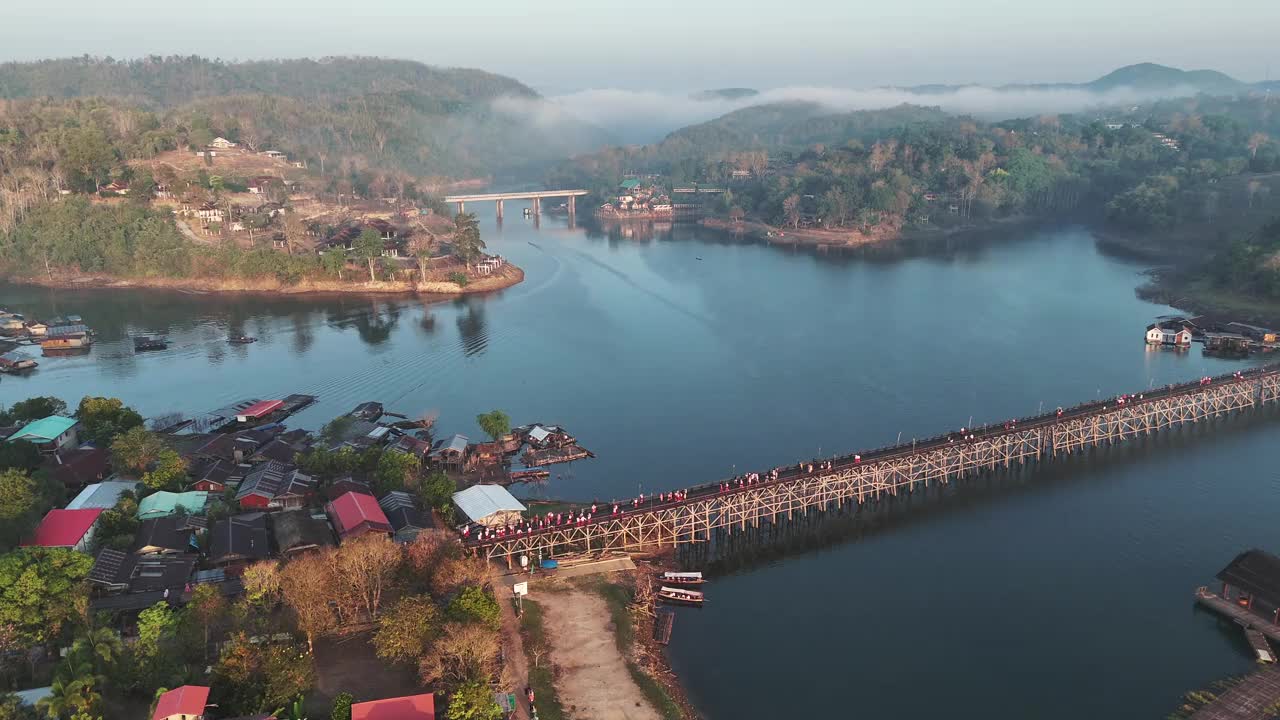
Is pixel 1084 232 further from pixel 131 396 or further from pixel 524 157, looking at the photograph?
pixel 524 157

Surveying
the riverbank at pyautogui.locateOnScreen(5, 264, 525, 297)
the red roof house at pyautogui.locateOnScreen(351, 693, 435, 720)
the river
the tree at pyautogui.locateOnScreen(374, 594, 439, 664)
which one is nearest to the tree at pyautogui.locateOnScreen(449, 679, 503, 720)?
the red roof house at pyautogui.locateOnScreen(351, 693, 435, 720)

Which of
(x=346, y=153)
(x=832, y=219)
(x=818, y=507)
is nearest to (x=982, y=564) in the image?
(x=818, y=507)

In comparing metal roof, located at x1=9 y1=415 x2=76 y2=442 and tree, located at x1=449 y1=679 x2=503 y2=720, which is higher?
metal roof, located at x1=9 y1=415 x2=76 y2=442

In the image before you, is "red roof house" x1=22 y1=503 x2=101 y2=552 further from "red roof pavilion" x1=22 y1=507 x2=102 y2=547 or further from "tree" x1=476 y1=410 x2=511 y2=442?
"tree" x1=476 y1=410 x2=511 y2=442

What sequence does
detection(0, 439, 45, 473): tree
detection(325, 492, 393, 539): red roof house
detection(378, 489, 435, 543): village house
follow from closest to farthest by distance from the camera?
1. detection(325, 492, 393, 539): red roof house
2. detection(378, 489, 435, 543): village house
3. detection(0, 439, 45, 473): tree

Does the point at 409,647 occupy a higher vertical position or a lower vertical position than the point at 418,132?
lower

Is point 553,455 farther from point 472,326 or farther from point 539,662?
point 472,326

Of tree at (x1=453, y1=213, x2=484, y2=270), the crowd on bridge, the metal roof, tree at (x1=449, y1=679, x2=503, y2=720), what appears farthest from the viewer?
tree at (x1=453, y1=213, x2=484, y2=270)
